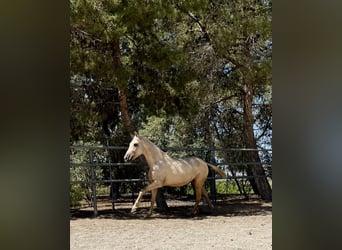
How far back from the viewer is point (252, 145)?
5.62 meters

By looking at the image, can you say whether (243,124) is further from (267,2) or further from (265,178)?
(267,2)

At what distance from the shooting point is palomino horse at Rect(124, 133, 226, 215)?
435cm

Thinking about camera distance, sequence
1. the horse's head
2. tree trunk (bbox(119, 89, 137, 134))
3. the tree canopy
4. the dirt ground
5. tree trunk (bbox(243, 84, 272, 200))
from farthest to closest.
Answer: tree trunk (bbox(243, 84, 272, 200)), tree trunk (bbox(119, 89, 137, 134)), the horse's head, the tree canopy, the dirt ground

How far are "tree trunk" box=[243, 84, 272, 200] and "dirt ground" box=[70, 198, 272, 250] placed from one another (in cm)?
54

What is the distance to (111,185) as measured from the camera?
5.00m

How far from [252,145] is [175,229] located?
221 cm

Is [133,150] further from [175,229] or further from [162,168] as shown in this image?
[175,229]

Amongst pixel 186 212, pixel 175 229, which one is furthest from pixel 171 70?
pixel 175 229

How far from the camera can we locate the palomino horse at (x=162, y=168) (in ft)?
14.3

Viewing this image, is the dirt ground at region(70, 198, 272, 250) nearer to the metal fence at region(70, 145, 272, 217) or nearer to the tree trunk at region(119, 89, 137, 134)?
the metal fence at region(70, 145, 272, 217)

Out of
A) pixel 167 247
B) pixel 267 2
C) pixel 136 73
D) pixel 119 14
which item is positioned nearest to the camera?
pixel 167 247

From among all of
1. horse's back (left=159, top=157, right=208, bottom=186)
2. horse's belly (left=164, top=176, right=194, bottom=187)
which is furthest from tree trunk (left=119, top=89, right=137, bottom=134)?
horse's belly (left=164, top=176, right=194, bottom=187)
